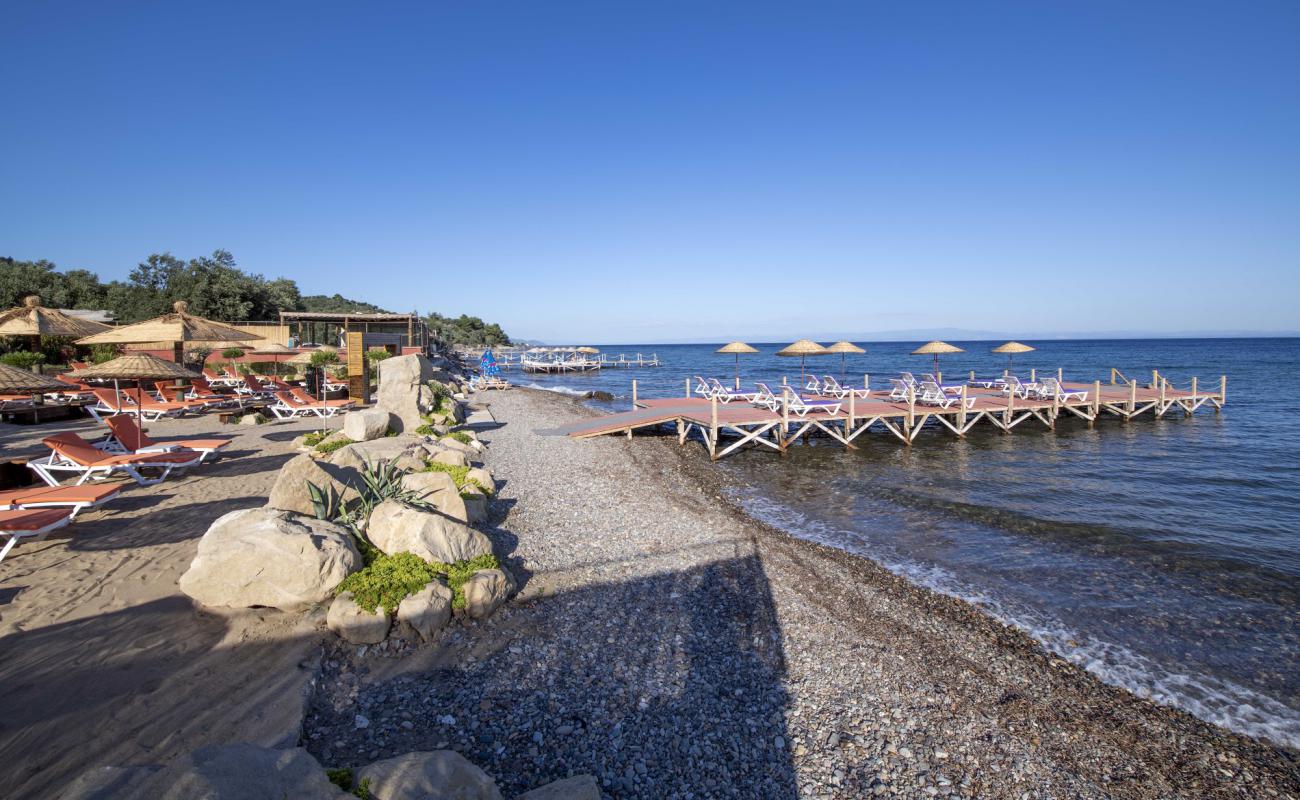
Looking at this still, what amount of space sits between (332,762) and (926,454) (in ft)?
56.5

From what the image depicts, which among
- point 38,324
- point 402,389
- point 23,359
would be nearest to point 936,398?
point 402,389

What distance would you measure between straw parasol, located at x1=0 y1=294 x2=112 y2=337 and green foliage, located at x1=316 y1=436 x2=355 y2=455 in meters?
12.7

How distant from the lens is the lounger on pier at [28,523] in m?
6.46

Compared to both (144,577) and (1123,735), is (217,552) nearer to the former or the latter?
(144,577)

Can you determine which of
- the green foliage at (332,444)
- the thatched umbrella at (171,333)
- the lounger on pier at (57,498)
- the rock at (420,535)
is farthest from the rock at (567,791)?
the thatched umbrella at (171,333)

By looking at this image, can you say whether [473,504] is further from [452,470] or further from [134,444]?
[134,444]

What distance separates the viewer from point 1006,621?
7.26 metres

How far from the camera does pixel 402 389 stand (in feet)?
49.4

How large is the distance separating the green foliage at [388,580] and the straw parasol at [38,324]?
19144 millimetres

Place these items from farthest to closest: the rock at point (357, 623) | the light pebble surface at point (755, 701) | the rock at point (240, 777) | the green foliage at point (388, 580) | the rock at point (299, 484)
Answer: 1. the rock at point (299, 484)
2. the green foliage at point (388, 580)
3. the rock at point (357, 623)
4. the light pebble surface at point (755, 701)
5. the rock at point (240, 777)

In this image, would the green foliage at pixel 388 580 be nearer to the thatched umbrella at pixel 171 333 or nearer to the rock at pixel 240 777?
the rock at pixel 240 777

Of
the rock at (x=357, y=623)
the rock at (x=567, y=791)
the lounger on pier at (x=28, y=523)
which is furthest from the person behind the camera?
the lounger on pier at (x=28, y=523)

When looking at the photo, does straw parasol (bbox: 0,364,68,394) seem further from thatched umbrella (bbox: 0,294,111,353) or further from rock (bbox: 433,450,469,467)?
thatched umbrella (bbox: 0,294,111,353)

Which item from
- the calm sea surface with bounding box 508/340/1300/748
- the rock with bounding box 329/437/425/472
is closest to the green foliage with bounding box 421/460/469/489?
→ the rock with bounding box 329/437/425/472
